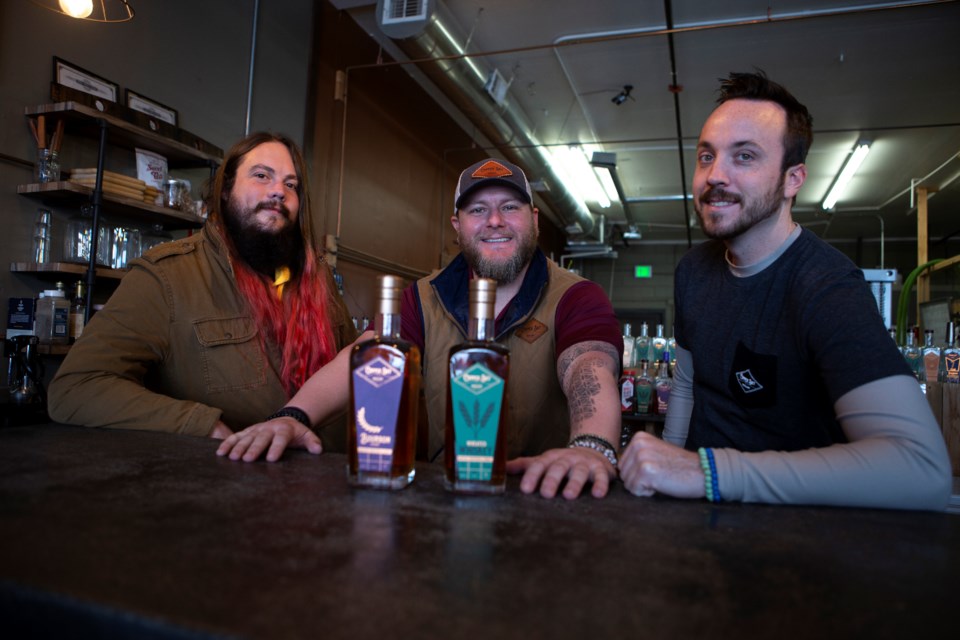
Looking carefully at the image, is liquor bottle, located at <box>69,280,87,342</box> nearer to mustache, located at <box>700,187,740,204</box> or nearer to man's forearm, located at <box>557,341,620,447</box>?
man's forearm, located at <box>557,341,620,447</box>

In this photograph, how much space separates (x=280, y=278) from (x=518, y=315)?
0.70 metres

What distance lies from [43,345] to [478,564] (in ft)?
8.04

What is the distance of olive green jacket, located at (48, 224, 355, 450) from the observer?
1412 millimetres

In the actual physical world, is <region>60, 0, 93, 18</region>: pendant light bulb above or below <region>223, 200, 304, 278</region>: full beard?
above

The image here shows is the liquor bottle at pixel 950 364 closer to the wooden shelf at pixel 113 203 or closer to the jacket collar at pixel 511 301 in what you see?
the jacket collar at pixel 511 301

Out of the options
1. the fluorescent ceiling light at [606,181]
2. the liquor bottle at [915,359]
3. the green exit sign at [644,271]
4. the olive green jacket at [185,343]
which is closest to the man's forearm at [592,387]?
the olive green jacket at [185,343]

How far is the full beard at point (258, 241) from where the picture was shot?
1.69m

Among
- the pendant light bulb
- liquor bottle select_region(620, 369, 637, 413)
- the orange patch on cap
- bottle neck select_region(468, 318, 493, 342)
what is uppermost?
the pendant light bulb

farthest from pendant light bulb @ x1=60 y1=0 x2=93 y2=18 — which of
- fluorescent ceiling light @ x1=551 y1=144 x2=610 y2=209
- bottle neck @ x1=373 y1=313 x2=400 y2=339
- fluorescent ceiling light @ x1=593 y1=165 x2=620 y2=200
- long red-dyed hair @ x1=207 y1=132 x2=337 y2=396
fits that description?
fluorescent ceiling light @ x1=593 y1=165 x2=620 y2=200

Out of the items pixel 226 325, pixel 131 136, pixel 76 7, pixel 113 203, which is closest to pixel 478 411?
pixel 226 325

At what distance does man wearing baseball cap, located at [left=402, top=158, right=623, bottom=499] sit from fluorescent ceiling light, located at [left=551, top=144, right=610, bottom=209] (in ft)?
16.0

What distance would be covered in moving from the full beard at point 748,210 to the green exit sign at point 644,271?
10836mm

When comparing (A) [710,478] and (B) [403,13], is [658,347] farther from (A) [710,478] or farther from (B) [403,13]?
(A) [710,478]

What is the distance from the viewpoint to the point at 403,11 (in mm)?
3621
